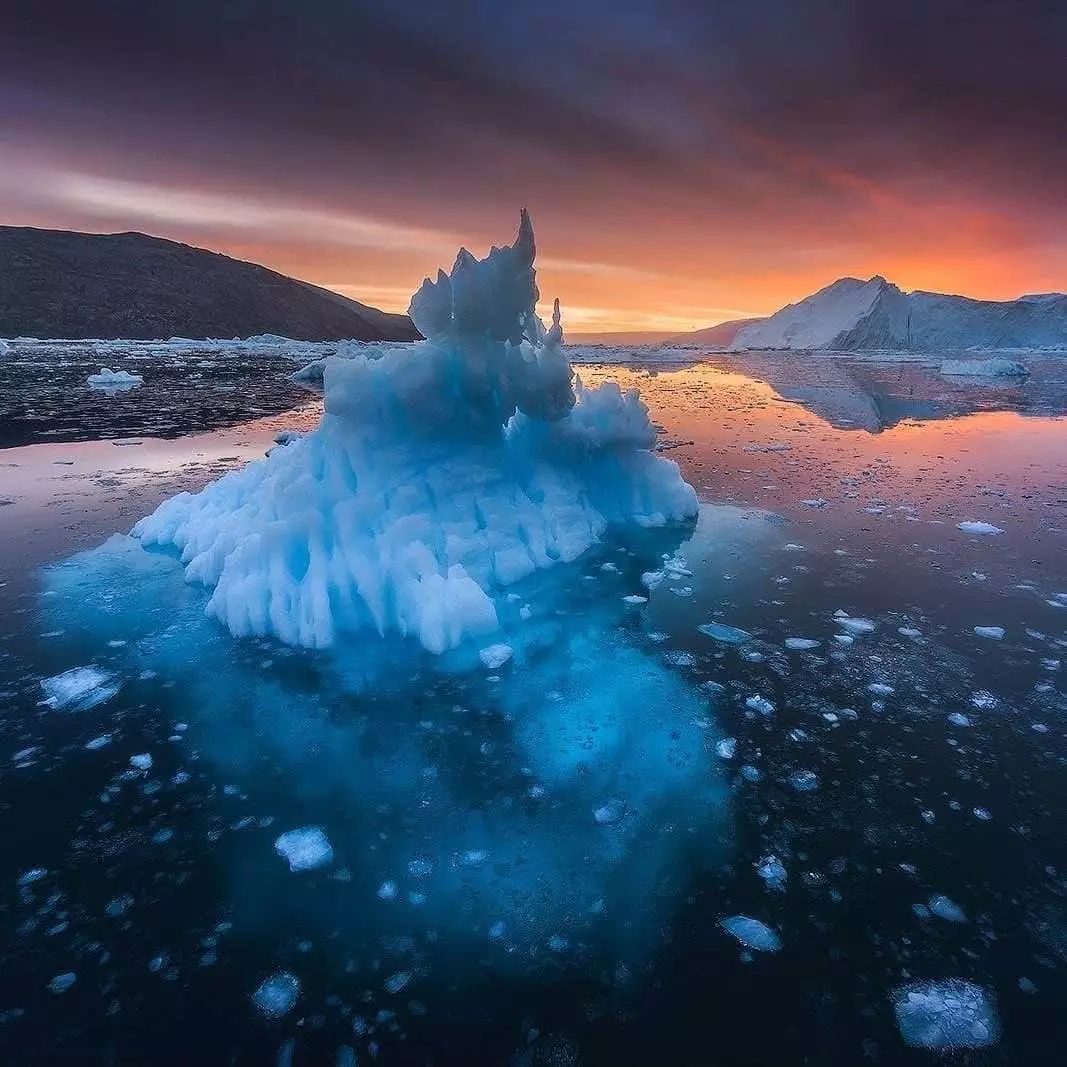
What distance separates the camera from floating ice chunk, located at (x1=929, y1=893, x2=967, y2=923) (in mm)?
1983

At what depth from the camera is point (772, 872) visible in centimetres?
218

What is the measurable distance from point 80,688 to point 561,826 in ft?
9.25

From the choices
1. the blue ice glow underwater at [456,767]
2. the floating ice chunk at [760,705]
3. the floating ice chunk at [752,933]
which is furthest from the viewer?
the floating ice chunk at [760,705]

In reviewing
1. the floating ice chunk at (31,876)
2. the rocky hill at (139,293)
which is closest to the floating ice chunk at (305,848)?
the floating ice chunk at (31,876)

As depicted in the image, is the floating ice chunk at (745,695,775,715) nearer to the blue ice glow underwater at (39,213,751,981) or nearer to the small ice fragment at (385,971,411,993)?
the blue ice glow underwater at (39,213,751,981)

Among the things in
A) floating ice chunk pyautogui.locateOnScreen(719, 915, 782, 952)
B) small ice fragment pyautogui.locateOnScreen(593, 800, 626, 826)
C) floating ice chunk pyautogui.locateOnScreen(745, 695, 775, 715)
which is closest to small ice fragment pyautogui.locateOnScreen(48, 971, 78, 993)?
small ice fragment pyautogui.locateOnScreen(593, 800, 626, 826)

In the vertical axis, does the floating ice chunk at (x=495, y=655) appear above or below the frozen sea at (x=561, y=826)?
below

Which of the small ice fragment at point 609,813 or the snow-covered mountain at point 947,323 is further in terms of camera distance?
the snow-covered mountain at point 947,323

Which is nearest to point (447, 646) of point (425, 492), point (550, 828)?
point (425, 492)

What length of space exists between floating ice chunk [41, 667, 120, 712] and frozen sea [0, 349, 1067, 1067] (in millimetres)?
22

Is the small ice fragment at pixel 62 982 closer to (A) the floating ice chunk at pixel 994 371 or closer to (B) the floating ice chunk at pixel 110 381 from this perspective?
(B) the floating ice chunk at pixel 110 381

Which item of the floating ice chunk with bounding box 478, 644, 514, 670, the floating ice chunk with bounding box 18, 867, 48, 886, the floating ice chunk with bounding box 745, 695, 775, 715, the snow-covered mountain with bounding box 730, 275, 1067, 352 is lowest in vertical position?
the floating ice chunk with bounding box 478, 644, 514, 670

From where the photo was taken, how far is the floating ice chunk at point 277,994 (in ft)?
5.68

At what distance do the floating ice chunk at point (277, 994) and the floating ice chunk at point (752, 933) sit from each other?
53.6 inches
